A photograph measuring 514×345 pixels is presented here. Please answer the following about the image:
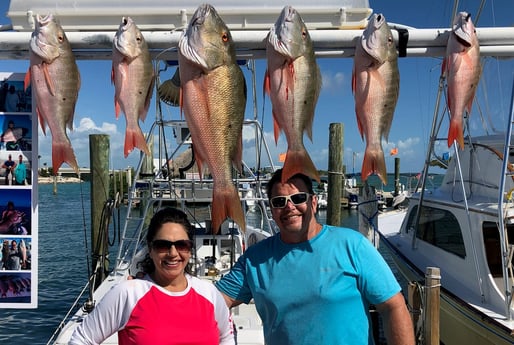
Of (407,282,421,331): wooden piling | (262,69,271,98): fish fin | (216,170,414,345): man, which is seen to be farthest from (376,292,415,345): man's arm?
(407,282,421,331): wooden piling

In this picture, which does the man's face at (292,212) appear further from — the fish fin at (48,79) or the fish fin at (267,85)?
the fish fin at (48,79)

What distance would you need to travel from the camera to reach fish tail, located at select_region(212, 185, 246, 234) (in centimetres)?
233

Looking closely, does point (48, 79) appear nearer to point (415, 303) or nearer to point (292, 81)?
point (292, 81)

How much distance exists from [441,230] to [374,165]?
5119 millimetres

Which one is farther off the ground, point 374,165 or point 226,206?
point 374,165

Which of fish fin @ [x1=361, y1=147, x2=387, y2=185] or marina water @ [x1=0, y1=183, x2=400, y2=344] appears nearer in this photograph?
fish fin @ [x1=361, y1=147, x2=387, y2=185]

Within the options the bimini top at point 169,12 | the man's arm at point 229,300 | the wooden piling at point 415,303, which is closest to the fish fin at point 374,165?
the bimini top at point 169,12

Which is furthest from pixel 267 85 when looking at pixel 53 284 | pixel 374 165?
pixel 53 284

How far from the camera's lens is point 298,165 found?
2.43 m

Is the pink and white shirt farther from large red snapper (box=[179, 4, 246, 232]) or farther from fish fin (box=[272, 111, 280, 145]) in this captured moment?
fish fin (box=[272, 111, 280, 145])

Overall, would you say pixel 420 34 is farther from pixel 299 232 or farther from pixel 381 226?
pixel 381 226

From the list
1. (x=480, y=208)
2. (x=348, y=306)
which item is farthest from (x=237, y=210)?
(x=480, y=208)

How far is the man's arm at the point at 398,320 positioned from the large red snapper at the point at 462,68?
985 mm

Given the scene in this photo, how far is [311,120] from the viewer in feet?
8.61
